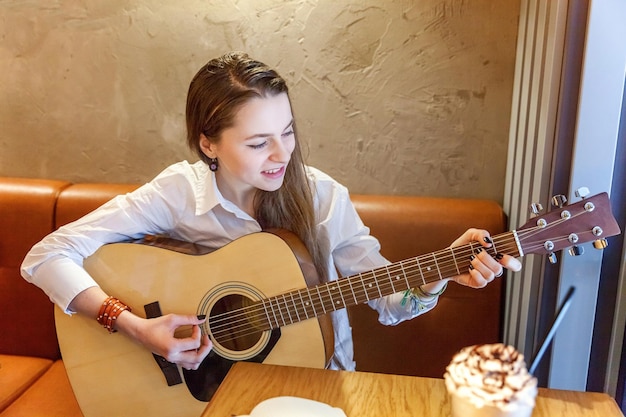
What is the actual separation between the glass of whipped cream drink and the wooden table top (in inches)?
7.9

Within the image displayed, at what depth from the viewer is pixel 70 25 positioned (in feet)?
6.05

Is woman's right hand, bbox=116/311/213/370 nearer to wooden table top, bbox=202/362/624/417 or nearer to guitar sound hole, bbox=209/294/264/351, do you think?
guitar sound hole, bbox=209/294/264/351

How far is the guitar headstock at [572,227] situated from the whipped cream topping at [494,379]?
0.32m

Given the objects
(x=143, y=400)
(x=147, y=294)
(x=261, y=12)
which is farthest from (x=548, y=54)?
(x=143, y=400)

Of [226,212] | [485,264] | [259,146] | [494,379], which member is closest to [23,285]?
[226,212]

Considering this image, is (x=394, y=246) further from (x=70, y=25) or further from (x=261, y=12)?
(x=70, y=25)

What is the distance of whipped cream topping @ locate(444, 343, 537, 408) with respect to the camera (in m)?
0.74

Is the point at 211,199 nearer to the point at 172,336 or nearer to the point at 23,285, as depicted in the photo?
the point at 172,336

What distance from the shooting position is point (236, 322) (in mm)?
1252

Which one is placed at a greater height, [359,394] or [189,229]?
[189,229]

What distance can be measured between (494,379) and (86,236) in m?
1.00

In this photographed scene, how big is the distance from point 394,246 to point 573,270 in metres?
0.50

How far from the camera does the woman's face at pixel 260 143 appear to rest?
1.24 metres

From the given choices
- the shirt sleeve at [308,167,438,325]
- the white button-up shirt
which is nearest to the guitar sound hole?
the white button-up shirt
